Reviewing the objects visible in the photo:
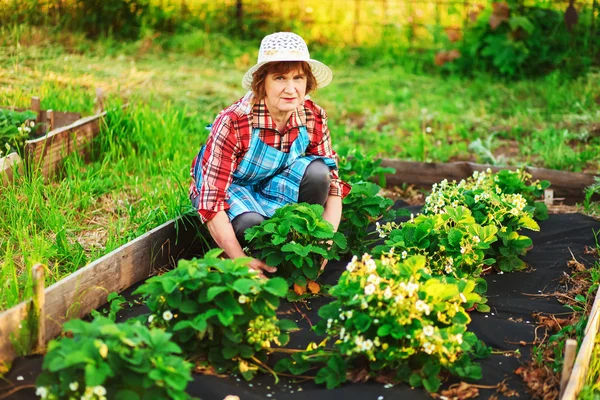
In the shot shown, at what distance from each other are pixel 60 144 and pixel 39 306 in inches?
82.7

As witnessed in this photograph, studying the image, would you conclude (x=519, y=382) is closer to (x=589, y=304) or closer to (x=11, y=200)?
(x=589, y=304)

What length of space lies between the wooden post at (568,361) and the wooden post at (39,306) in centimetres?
183

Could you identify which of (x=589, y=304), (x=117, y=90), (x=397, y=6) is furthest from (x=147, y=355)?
(x=397, y=6)

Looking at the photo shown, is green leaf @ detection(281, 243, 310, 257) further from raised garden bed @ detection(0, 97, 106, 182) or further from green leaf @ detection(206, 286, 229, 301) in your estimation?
raised garden bed @ detection(0, 97, 106, 182)

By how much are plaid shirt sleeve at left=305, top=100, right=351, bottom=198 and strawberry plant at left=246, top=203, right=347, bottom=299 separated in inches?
14.8

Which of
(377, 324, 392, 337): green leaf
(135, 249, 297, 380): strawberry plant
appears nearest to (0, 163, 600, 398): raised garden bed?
(135, 249, 297, 380): strawberry plant

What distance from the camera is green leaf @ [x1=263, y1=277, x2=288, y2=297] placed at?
2850mm

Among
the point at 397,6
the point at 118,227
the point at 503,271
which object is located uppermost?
the point at 397,6

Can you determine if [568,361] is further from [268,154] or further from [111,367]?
[268,154]

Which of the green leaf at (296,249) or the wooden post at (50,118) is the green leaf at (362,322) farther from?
the wooden post at (50,118)

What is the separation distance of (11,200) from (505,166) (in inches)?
126

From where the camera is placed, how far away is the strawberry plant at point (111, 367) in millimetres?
2434

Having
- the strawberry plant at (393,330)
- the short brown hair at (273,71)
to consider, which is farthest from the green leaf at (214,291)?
the short brown hair at (273,71)

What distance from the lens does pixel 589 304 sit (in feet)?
12.1
